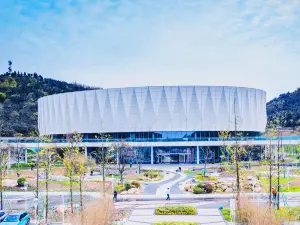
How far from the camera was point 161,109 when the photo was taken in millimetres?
68062

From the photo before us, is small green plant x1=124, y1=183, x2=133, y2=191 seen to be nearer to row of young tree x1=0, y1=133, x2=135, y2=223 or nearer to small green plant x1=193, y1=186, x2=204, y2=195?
row of young tree x1=0, y1=133, x2=135, y2=223

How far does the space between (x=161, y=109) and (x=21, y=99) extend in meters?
55.3

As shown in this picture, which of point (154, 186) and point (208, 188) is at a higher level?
point (208, 188)

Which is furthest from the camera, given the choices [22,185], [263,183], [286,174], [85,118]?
[85,118]

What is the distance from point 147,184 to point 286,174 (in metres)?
15.6

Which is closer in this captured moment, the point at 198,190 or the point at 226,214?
the point at 226,214

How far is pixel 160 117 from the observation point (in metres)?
68.1

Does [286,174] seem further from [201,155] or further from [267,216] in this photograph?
[267,216]

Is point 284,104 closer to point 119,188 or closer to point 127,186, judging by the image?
point 127,186

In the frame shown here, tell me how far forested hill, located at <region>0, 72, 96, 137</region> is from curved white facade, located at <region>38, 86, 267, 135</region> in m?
19.8

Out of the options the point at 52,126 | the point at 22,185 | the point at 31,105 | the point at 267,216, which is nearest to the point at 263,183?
the point at 267,216

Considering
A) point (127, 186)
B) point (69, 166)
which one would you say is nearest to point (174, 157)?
point (127, 186)

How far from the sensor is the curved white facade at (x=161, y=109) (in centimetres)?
6788

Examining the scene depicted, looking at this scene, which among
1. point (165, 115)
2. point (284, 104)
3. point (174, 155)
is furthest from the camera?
point (284, 104)
